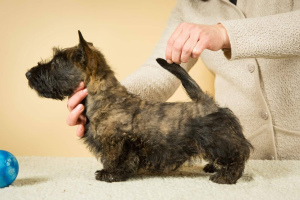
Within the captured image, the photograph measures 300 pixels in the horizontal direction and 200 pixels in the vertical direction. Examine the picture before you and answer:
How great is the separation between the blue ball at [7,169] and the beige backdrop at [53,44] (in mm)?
1546

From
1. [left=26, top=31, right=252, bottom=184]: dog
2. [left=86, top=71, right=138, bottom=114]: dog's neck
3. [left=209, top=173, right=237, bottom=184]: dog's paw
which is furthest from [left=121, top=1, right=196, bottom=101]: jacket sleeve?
[left=209, top=173, right=237, bottom=184]: dog's paw

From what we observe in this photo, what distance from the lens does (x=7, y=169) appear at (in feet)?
4.28

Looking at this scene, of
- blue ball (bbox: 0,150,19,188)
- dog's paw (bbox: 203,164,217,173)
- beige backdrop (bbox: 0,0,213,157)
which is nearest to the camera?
blue ball (bbox: 0,150,19,188)

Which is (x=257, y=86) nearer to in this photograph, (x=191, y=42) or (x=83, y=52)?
(x=191, y=42)

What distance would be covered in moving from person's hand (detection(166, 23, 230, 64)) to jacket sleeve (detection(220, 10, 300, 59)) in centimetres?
Answer: 10

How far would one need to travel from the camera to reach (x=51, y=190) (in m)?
1.24

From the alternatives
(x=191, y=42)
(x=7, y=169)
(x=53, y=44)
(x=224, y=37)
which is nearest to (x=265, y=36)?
(x=224, y=37)

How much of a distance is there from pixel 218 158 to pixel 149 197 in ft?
1.11

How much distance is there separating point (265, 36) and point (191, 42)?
345 mm

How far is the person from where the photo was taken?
1.47m

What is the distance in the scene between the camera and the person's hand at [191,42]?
1.38 metres

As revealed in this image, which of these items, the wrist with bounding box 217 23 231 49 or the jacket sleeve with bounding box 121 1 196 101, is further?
the jacket sleeve with bounding box 121 1 196 101

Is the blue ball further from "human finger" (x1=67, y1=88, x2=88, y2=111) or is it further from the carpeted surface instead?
"human finger" (x1=67, y1=88, x2=88, y2=111)

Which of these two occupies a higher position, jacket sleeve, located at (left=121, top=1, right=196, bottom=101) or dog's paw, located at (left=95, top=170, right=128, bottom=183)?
jacket sleeve, located at (left=121, top=1, right=196, bottom=101)
